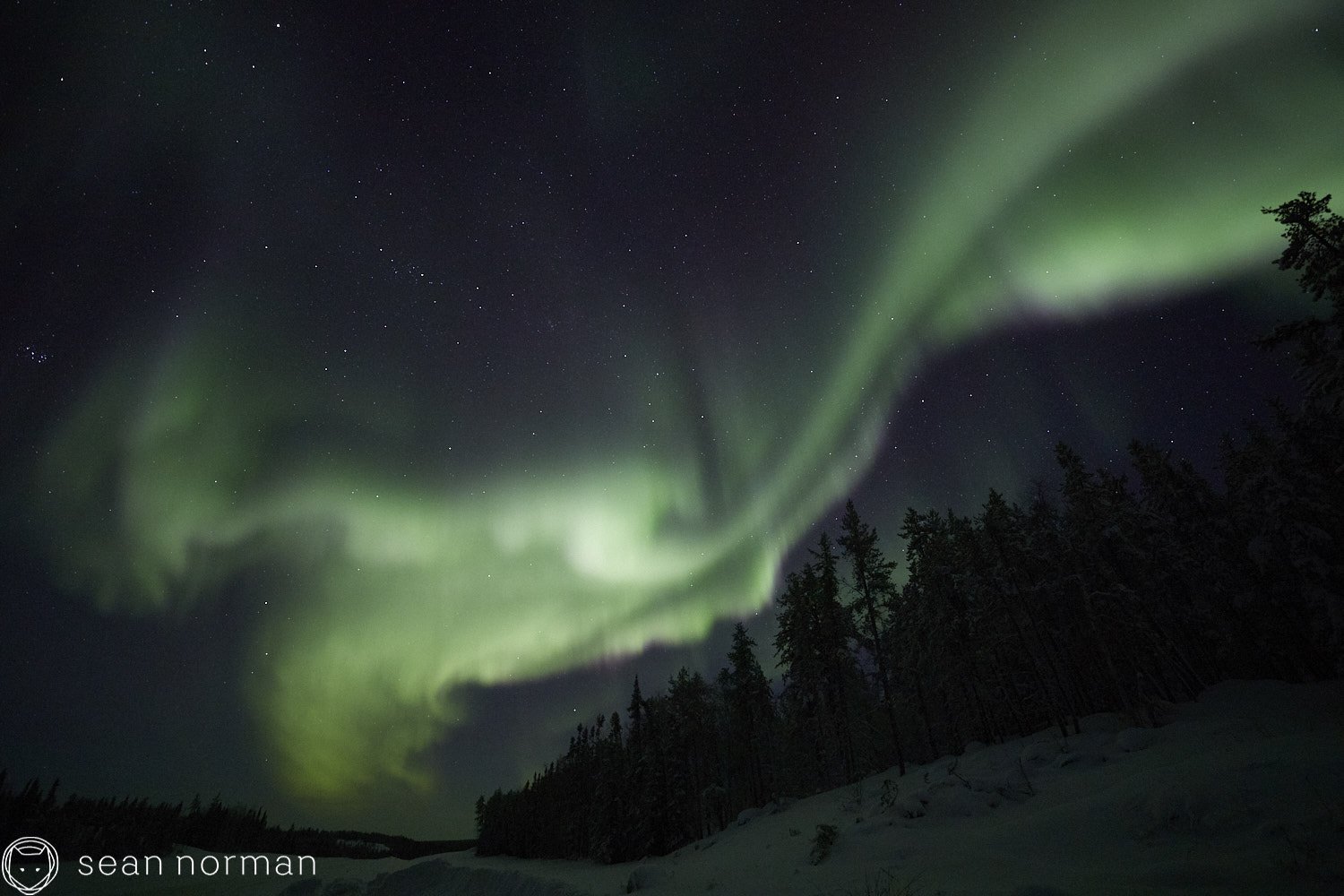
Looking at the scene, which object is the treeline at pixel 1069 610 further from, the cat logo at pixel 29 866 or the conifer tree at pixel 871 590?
the cat logo at pixel 29 866

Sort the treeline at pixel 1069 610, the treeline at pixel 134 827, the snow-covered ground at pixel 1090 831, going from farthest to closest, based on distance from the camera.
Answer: the treeline at pixel 134 827, the treeline at pixel 1069 610, the snow-covered ground at pixel 1090 831

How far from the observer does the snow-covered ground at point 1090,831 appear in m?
7.70

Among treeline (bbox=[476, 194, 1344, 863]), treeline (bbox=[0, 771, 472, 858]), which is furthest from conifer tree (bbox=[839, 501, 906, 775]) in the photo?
treeline (bbox=[0, 771, 472, 858])

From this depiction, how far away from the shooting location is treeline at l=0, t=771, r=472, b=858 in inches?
2404

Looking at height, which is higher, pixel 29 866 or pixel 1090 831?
pixel 29 866

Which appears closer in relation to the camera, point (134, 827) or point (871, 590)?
point (871, 590)

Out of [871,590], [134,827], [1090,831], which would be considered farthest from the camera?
[134,827]

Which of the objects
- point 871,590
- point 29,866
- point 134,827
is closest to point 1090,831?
point 871,590

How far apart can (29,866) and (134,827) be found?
195 feet

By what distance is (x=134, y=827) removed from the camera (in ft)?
258

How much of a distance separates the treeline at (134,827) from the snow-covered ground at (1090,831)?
67249 mm

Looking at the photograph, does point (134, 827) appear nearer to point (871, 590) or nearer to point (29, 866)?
point (29, 866)

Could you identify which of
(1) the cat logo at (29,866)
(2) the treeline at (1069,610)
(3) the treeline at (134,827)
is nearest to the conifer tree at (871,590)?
(2) the treeline at (1069,610)

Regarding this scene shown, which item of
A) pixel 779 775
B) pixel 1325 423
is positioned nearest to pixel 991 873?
pixel 1325 423
